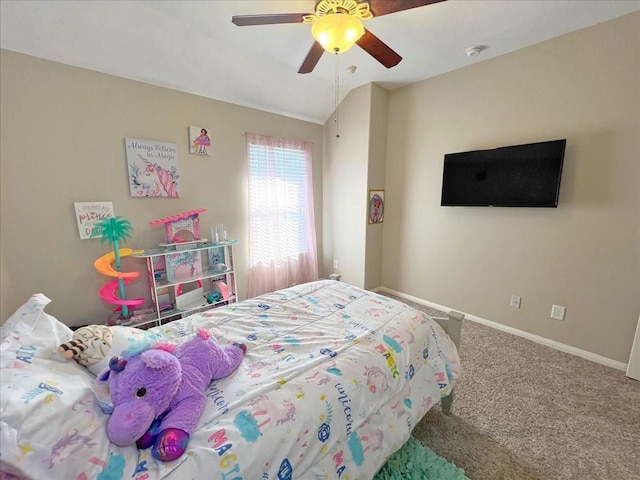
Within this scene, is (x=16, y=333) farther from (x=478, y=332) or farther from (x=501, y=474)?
(x=478, y=332)

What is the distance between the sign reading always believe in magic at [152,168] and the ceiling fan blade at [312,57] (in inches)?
56.9

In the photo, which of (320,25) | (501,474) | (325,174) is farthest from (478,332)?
(320,25)

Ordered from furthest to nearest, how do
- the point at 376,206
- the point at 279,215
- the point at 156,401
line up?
the point at 376,206 < the point at 279,215 < the point at 156,401

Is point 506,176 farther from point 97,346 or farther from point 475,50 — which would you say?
point 97,346

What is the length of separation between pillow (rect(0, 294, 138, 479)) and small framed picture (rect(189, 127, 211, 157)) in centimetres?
209

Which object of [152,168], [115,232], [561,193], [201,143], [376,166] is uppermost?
[201,143]

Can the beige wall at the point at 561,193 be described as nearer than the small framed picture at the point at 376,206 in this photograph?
Yes

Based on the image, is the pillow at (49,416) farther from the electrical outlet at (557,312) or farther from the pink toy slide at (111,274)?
the electrical outlet at (557,312)

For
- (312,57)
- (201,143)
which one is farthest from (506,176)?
(201,143)

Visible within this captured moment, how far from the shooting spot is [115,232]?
7.21 ft

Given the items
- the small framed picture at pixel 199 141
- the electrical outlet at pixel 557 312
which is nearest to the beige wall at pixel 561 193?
the electrical outlet at pixel 557 312

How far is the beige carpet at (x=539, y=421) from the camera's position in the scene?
140 cm

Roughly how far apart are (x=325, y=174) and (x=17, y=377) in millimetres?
3455

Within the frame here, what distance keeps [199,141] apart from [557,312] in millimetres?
3721
